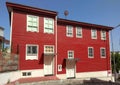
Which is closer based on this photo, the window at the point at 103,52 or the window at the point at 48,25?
the window at the point at 48,25

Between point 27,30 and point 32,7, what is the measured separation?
9.13 ft

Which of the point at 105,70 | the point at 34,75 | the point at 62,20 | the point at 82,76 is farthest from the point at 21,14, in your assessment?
the point at 105,70

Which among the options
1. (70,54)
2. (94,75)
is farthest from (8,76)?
(94,75)

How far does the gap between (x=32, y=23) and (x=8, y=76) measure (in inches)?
282

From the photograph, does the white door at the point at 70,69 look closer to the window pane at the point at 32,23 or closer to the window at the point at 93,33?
the window at the point at 93,33

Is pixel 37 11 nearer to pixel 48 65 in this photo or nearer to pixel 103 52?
pixel 48 65

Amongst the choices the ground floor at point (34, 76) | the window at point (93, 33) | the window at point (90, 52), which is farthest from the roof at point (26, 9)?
the window at point (90, 52)

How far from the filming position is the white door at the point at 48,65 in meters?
18.5

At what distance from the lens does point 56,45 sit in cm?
1923

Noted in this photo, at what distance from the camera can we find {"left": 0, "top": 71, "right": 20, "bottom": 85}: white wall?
11770 millimetres

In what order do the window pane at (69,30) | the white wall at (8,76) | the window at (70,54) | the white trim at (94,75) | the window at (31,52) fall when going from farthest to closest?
the white trim at (94,75) < the window pane at (69,30) < the window at (70,54) < the window at (31,52) < the white wall at (8,76)

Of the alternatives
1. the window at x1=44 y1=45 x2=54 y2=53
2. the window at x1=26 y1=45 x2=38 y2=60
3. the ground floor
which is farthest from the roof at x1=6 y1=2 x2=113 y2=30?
the ground floor

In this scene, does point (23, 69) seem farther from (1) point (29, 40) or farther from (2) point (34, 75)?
(1) point (29, 40)

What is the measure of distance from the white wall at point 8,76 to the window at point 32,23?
5235mm
